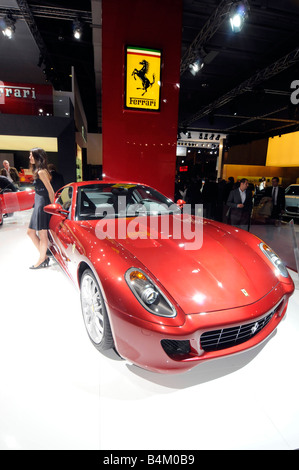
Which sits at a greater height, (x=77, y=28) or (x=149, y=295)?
(x=77, y=28)

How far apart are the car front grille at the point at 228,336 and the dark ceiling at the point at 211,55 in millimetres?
6012

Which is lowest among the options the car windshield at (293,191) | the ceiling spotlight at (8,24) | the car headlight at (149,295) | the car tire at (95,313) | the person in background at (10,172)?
the car tire at (95,313)

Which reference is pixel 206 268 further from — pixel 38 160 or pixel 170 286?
pixel 38 160

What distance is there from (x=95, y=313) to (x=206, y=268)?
0.84 m

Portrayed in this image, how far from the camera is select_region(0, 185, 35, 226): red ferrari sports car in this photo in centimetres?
606

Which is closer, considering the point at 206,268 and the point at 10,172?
A: the point at 206,268

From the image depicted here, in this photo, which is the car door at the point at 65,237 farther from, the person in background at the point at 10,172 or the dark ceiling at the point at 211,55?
the dark ceiling at the point at 211,55

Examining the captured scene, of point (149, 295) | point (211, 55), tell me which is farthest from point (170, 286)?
point (211, 55)

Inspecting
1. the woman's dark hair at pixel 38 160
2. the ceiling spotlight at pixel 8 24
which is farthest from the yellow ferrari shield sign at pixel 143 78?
the ceiling spotlight at pixel 8 24

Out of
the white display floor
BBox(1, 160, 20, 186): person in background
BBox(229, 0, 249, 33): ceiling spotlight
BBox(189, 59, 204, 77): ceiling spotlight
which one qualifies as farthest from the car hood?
BBox(189, 59, 204, 77): ceiling spotlight

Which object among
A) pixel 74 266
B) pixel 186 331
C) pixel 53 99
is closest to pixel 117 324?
pixel 186 331

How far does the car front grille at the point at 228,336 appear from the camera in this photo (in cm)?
138

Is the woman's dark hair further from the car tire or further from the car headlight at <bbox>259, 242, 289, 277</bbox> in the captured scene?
the car headlight at <bbox>259, 242, 289, 277</bbox>

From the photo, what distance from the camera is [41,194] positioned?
3180 mm
